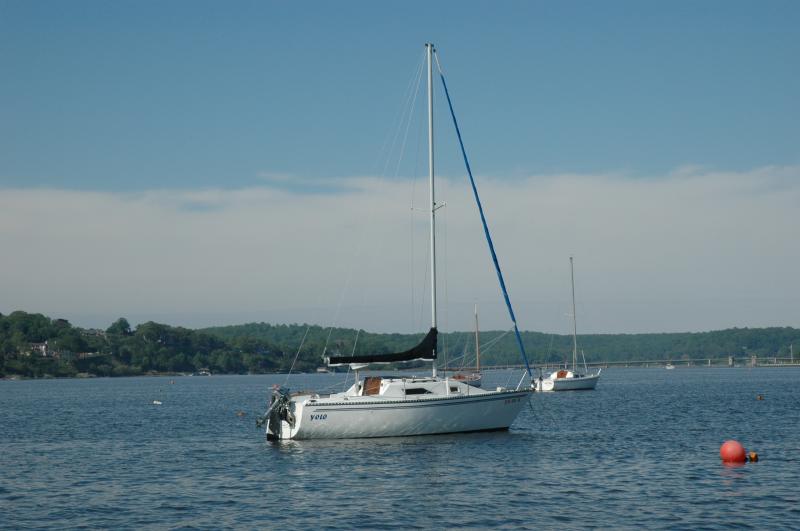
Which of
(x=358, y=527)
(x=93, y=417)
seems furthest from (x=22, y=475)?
(x=93, y=417)

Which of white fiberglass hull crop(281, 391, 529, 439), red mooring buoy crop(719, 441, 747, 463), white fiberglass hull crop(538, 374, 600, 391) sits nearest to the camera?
red mooring buoy crop(719, 441, 747, 463)

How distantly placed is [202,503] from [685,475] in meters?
19.6

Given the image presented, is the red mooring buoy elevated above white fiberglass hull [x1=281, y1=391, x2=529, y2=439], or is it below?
below

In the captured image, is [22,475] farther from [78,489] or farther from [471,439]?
[471,439]

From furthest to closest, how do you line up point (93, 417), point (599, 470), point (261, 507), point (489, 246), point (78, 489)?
→ point (93, 417)
point (489, 246)
point (599, 470)
point (78, 489)
point (261, 507)

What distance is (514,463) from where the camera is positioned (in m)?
42.7

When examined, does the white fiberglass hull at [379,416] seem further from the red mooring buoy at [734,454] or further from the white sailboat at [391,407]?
the red mooring buoy at [734,454]

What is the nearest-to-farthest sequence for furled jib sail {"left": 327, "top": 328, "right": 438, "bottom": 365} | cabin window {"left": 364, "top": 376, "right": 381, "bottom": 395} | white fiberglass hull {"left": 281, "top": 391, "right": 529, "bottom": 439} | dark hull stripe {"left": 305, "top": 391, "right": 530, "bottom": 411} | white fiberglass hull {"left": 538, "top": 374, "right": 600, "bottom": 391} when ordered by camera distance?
dark hull stripe {"left": 305, "top": 391, "right": 530, "bottom": 411}, white fiberglass hull {"left": 281, "top": 391, "right": 529, "bottom": 439}, cabin window {"left": 364, "top": 376, "right": 381, "bottom": 395}, furled jib sail {"left": 327, "top": 328, "right": 438, "bottom": 365}, white fiberglass hull {"left": 538, "top": 374, "right": 600, "bottom": 391}

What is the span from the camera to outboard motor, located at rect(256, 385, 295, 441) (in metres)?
50.1

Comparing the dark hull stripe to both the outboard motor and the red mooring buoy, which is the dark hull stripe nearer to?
the outboard motor

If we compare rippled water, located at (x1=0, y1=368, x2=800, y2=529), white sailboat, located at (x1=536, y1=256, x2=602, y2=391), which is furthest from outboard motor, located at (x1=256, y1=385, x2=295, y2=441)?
white sailboat, located at (x1=536, y1=256, x2=602, y2=391)

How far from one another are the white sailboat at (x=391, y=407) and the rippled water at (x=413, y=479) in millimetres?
777

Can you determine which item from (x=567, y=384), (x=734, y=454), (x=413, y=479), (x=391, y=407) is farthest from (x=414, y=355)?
(x=567, y=384)

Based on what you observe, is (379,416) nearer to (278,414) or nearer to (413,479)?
(278,414)
